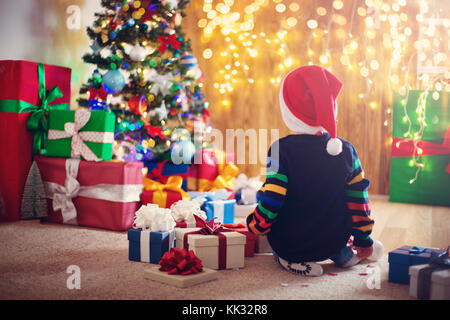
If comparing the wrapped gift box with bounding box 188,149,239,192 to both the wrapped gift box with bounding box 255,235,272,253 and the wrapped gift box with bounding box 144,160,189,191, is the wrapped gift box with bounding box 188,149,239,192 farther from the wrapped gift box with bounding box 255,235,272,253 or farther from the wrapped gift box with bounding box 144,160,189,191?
the wrapped gift box with bounding box 255,235,272,253

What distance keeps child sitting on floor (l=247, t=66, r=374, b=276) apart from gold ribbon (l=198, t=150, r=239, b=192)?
1.13 metres

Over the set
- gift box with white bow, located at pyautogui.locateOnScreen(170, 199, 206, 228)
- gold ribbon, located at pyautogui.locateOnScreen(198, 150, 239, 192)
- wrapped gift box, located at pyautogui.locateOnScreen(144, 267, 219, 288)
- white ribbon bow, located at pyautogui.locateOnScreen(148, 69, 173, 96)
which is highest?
white ribbon bow, located at pyautogui.locateOnScreen(148, 69, 173, 96)

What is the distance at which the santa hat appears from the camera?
1.80 meters

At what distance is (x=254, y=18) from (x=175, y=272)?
321 centimetres

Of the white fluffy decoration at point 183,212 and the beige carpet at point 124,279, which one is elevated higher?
the white fluffy decoration at point 183,212

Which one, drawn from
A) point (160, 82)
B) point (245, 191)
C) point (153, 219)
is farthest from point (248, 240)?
point (160, 82)

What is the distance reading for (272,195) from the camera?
1.81m

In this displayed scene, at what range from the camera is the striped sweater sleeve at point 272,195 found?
5.96ft

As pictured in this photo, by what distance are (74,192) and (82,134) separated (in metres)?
0.34

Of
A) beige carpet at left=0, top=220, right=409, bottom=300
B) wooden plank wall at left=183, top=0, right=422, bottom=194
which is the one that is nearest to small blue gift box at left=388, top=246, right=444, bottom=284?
beige carpet at left=0, top=220, right=409, bottom=300

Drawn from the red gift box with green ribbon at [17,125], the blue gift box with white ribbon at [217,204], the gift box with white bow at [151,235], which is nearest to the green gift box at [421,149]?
the blue gift box with white ribbon at [217,204]

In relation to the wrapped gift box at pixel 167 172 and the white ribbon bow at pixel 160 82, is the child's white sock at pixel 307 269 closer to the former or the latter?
the wrapped gift box at pixel 167 172

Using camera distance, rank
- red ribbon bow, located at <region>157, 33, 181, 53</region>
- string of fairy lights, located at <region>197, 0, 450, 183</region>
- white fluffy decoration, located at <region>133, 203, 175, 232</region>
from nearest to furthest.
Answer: white fluffy decoration, located at <region>133, 203, 175, 232</region>
red ribbon bow, located at <region>157, 33, 181, 53</region>
string of fairy lights, located at <region>197, 0, 450, 183</region>
